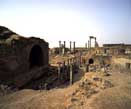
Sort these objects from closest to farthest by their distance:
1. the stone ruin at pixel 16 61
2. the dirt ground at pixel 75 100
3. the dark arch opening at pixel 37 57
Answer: the dirt ground at pixel 75 100 → the stone ruin at pixel 16 61 → the dark arch opening at pixel 37 57

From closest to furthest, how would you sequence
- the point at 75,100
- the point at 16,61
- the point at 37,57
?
the point at 75,100
the point at 16,61
the point at 37,57

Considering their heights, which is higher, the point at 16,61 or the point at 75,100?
the point at 16,61

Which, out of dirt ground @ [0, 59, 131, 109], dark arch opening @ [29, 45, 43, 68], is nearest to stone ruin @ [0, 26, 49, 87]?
dark arch opening @ [29, 45, 43, 68]

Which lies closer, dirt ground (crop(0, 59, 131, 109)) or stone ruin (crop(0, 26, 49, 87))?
dirt ground (crop(0, 59, 131, 109))

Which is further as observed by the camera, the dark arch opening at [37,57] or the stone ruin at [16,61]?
the dark arch opening at [37,57]

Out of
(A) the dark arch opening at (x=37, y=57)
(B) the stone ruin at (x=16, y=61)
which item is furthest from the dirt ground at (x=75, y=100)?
(A) the dark arch opening at (x=37, y=57)

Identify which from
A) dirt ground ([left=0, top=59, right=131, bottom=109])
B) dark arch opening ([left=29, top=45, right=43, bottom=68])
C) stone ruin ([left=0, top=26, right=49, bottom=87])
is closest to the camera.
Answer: dirt ground ([left=0, top=59, right=131, bottom=109])

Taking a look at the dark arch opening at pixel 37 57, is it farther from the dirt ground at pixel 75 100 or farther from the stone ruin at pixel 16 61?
the dirt ground at pixel 75 100

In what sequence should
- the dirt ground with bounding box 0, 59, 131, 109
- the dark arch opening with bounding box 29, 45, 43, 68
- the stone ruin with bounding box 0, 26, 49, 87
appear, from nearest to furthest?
the dirt ground with bounding box 0, 59, 131, 109 < the stone ruin with bounding box 0, 26, 49, 87 < the dark arch opening with bounding box 29, 45, 43, 68

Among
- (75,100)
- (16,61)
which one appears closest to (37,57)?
(16,61)

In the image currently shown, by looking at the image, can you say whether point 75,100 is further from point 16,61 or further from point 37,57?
point 37,57

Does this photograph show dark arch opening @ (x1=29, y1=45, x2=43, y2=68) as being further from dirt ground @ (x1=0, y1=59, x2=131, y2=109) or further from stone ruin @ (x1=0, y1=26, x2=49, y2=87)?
dirt ground @ (x1=0, y1=59, x2=131, y2=109)

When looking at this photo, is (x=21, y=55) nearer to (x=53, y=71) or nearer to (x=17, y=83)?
(x=17, y=83)

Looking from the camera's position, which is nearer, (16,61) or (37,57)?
(16,61)
